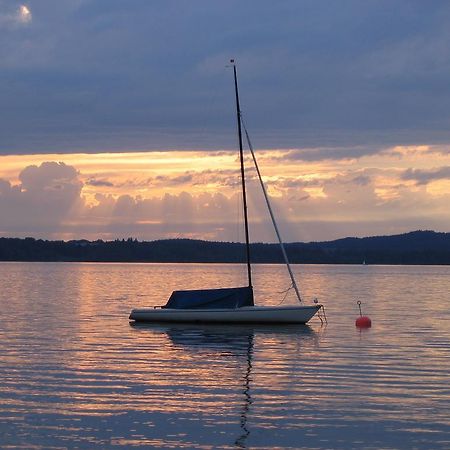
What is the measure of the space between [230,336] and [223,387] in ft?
57.7

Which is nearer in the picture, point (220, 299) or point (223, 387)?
point (223, 387)

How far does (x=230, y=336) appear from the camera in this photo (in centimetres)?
4416

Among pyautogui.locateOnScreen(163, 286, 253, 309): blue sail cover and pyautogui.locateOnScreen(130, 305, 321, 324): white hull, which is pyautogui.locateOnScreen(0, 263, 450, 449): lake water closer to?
pyautogui.locateOnScreen(130, 305, 321, 324): white hull

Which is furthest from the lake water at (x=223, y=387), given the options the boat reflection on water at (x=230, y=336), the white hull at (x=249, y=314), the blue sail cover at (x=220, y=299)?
the blue sail cover at (x=220, y=299)

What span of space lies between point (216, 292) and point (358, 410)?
25.4 meters

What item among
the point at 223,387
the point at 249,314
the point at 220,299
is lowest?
the point at 223,387

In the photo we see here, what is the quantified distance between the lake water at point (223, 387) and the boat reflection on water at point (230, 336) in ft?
0.29

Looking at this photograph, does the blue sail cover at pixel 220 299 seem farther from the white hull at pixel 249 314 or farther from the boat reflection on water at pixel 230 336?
the boat reflection on water at pixel 230 336

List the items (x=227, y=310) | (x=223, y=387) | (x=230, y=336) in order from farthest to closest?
(x=227, y=310) → (x=230, y=336) → (x=223, y=387)

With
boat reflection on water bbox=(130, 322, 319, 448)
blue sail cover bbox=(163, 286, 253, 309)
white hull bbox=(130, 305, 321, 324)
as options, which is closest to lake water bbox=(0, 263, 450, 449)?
boat reflection on water bbox=(130, 322, 319, 448)

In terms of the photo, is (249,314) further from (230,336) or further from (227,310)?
(230,336)

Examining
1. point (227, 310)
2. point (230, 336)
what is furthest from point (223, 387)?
point (227, 310)

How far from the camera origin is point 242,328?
47688 mm

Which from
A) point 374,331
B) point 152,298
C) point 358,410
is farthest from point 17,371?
point 152,298
